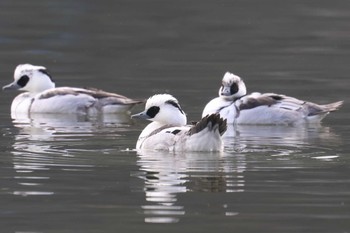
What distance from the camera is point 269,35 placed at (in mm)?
27484

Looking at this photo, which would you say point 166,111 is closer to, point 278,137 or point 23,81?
point 278,137

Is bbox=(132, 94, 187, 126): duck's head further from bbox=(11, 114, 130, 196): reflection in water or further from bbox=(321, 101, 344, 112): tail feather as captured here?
bbox=(321, 101, 344, 112): tail feather

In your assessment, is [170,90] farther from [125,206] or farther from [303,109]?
[125,206]

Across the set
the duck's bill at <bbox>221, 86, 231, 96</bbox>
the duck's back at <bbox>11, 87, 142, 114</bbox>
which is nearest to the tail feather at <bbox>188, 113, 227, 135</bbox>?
the duck's bill at <bbox>221, 86, 231, 96</bbox>

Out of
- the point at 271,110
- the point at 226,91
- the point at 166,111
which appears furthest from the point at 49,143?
the point at 271,110

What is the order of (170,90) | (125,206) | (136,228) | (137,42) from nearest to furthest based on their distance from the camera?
(136,228)
(125,206)
(170,90)
(137,42)

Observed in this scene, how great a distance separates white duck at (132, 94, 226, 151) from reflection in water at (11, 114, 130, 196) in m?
0.71

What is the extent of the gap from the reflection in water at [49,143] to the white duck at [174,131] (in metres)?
0.71

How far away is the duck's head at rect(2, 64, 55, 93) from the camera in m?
20.1

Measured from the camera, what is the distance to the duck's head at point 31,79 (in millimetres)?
20058

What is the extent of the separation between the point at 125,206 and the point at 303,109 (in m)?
6.82

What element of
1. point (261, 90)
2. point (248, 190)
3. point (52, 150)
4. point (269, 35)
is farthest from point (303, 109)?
point (269, 35)

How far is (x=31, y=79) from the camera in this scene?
2020 centimetres

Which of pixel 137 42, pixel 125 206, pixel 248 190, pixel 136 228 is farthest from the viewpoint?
pixel 137 42
